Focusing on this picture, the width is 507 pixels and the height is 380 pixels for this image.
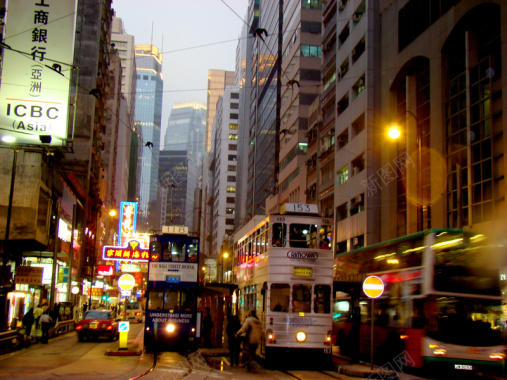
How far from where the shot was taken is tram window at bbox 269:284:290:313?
1838 centimetres

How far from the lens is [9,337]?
74.1 ft

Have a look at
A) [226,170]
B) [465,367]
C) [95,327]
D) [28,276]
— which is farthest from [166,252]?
[226,170]

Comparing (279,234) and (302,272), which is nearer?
(302,272)

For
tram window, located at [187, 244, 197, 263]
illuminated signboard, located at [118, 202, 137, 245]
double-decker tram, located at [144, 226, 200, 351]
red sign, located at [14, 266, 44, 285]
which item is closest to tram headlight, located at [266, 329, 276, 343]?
double-decker tram, located at [144, 226, 200, 351]

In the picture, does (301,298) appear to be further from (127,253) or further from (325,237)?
(127,253)

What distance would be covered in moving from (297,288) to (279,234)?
1800 millimetres

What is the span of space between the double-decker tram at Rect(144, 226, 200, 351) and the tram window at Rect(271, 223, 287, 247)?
5.39 meters

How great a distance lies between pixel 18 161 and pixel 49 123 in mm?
2471

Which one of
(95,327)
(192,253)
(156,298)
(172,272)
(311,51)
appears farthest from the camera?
(311,51)

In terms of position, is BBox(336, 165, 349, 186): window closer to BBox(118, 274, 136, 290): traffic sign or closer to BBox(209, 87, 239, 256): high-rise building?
BBox(118, 274, 136, 290): traffic sign

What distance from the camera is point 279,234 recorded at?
61.3 feet

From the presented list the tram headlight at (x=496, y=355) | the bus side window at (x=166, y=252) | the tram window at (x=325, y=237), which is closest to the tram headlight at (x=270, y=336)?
the tram window at (x=325, y=237)

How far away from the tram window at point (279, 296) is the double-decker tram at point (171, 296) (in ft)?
17.0

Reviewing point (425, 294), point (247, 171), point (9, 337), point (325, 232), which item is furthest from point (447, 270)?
point (247, 171)
